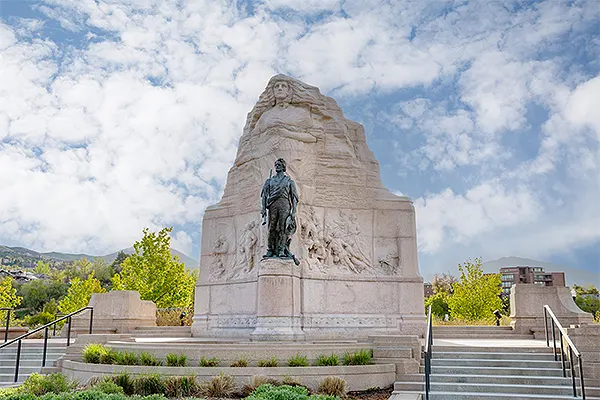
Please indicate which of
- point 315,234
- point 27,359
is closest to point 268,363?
point 315,234

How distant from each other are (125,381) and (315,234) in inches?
338

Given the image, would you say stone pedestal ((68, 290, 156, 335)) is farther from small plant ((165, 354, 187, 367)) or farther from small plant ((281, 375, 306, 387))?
small plant ((281, 375, 306, 387))

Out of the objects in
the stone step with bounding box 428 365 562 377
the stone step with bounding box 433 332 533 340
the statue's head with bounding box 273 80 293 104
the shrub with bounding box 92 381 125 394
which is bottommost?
the shrub with bounding box 92 381 125 394

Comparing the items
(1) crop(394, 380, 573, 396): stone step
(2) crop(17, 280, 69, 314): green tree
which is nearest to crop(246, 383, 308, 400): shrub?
(1) crop(394, 380, 573, 396): stone step

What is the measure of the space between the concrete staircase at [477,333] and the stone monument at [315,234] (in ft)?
4.44

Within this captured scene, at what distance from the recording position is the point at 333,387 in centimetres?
1032

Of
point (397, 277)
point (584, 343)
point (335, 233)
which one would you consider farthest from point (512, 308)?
point (584, 343)

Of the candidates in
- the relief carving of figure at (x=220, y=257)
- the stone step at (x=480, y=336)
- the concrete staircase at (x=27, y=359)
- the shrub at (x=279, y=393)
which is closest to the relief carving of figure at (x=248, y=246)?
the relief carving of figure at (x=220, y=257)

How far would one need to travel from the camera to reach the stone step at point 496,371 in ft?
37.5

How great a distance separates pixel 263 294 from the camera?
1515 cm

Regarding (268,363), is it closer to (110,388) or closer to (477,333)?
(110,388)

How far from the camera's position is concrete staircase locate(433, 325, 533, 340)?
1769 centimetres

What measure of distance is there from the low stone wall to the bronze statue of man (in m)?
5.02

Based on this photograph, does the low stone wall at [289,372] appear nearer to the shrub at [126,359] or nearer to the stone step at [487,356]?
the shrub at [126,359]
